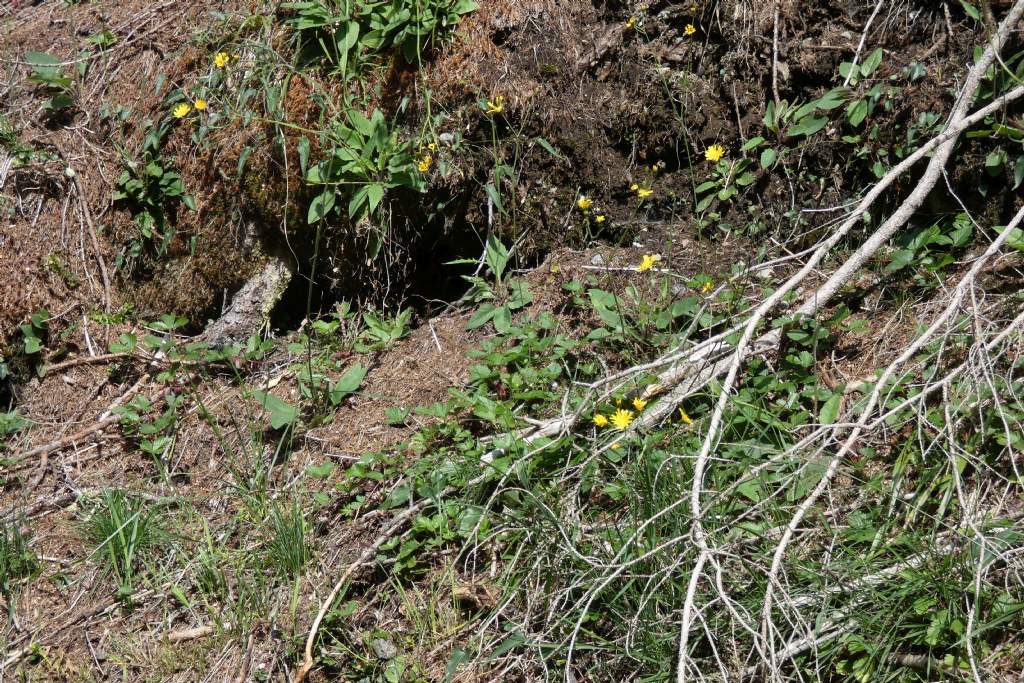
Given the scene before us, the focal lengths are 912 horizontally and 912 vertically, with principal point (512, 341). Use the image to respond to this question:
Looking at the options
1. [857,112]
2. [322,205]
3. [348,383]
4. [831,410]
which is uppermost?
[322,205]

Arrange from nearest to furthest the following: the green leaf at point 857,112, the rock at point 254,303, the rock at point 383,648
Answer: the rock at point 383,648, the green leaf at point 857,112, the rock at point 254,303

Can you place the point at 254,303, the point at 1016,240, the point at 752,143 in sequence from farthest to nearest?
1. the point at 254,303
2. the point at 752,143
3. the point at 1016,240

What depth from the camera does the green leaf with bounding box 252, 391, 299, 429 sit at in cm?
316

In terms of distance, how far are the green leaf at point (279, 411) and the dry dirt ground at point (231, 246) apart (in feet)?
0.37

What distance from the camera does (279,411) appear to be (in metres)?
3.18

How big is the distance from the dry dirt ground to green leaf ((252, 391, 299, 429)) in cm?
11

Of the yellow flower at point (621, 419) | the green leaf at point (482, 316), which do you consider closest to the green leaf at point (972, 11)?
the yellow flower at point (621, 419)

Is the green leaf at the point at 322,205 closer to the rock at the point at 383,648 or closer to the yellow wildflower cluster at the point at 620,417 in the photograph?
the yellow wildflower cluster at the point at 620,417

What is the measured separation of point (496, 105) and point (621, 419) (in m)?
1.48

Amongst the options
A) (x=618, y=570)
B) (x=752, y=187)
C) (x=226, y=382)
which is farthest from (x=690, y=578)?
(x=226, y=382)

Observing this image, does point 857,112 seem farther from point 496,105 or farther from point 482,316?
point 482,316

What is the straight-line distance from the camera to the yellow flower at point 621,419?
105 inches

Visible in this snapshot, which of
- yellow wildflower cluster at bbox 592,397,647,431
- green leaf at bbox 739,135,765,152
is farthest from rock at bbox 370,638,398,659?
green leaf at bbox 739,135,765,152

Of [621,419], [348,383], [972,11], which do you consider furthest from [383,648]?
[972,11]
